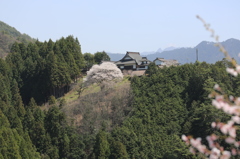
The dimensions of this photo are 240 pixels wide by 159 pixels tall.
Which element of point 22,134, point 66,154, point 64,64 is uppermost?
point 64,64

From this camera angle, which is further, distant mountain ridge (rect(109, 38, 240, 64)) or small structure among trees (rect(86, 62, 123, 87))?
distant mountain ridge (rect(109, 38, 240, 64))

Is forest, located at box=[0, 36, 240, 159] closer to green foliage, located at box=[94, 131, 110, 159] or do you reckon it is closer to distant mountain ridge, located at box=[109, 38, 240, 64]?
green foliage, located at box=[94, 131, 110, 159]

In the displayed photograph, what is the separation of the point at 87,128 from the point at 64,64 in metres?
9.43

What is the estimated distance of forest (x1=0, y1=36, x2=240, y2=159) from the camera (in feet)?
59.6

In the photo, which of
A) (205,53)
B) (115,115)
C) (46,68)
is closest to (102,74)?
(46,68)

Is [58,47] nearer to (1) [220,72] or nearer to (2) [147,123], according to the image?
(2) [147,123]

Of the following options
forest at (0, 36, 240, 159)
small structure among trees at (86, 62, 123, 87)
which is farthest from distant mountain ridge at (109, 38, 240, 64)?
forest at (0, 36, 240, 159)

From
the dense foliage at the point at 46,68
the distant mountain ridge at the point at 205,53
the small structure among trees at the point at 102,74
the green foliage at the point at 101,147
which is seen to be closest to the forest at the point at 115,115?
the green foliage at the point at 101,147

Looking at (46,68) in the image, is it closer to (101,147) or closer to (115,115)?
(115,115)

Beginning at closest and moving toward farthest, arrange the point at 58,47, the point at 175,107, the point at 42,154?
the point at 42,154, the point at 175,107, the point at 58,47

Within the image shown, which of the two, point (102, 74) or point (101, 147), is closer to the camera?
point (101, 147)

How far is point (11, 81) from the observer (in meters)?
28.4

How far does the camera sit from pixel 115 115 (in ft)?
70.3

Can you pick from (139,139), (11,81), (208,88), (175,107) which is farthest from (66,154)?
(11,81)
